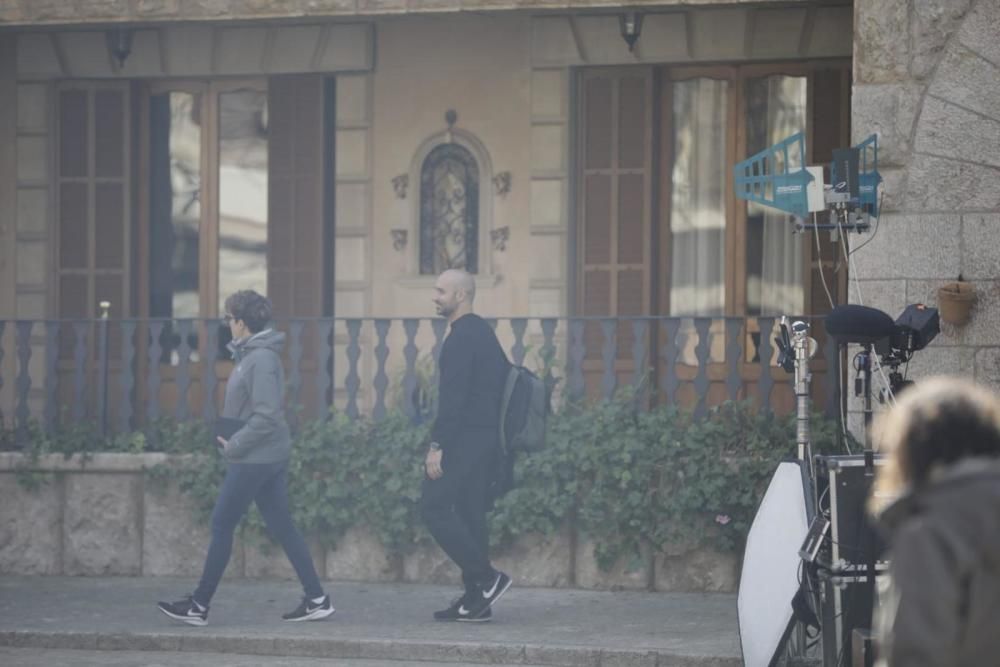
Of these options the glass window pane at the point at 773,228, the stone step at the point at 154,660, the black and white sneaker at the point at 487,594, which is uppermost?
the glass window pane at the point at 773,228

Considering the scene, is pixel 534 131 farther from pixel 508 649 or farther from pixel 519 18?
pixel 508 649

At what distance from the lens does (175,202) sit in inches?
574

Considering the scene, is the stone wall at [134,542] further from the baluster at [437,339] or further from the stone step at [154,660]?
the stone step at [154,660]

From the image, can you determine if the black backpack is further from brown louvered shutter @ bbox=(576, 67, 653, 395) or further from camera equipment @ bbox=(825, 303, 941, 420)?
brown louvered shutter @ bbox=(576, 67, 653, 395)

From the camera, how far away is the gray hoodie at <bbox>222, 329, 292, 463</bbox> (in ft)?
32.8

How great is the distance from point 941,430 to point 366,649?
645 cm

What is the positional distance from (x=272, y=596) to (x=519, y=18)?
4895 mm

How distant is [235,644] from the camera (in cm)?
975

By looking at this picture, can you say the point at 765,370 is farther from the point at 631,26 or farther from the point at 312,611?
the point at 312,611

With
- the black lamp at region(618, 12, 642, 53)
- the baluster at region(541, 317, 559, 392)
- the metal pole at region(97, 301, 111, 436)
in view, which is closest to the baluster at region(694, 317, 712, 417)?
the baluster at region(541, 317, 559, 392)

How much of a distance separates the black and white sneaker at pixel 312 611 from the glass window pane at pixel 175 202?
4.69 meters

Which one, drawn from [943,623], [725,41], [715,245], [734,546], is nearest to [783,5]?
[725,41]

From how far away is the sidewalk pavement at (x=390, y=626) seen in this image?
9.41 metres

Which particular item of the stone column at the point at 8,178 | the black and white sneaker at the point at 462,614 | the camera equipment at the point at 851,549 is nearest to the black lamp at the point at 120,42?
the stone column at the point at 8,178
